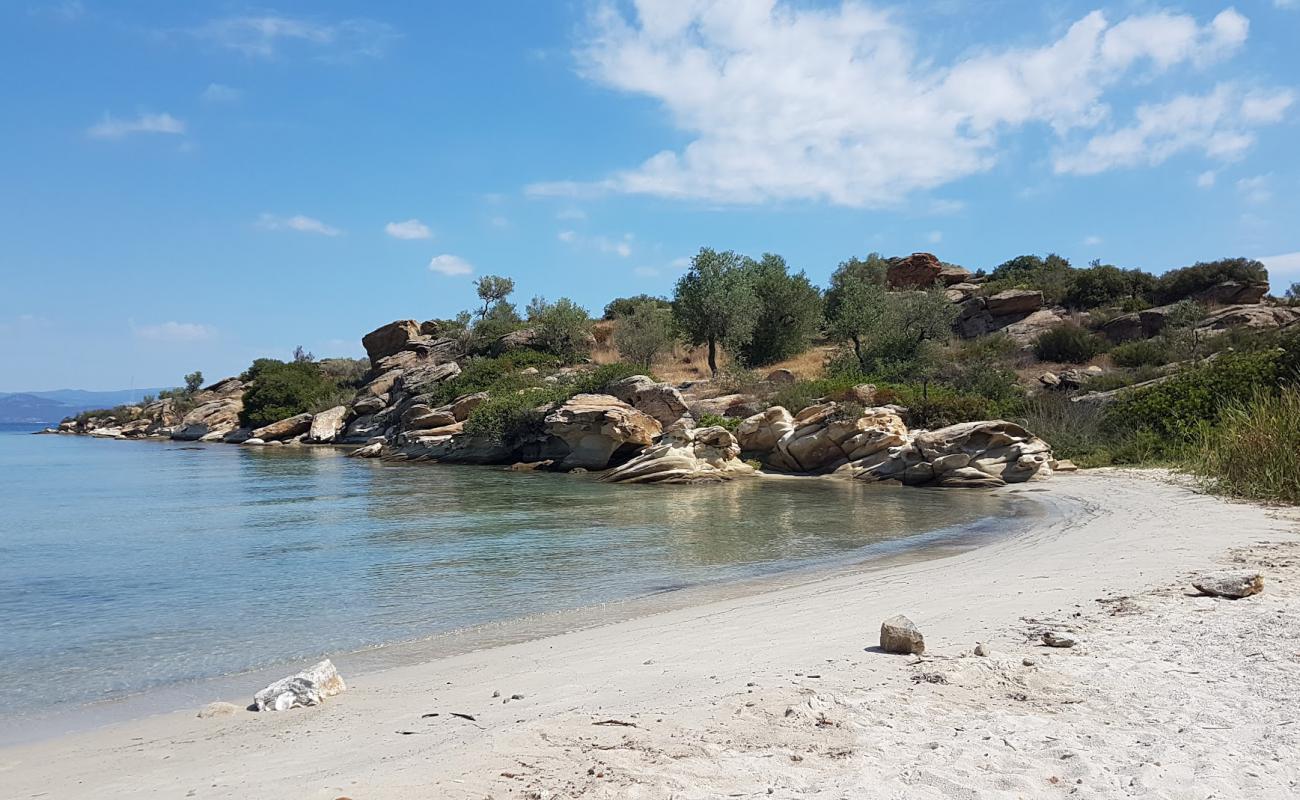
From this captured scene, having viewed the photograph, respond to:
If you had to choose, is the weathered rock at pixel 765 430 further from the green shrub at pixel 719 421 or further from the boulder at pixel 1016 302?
the boulder at pixel 1016 302

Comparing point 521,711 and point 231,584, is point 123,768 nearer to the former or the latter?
point 521,711

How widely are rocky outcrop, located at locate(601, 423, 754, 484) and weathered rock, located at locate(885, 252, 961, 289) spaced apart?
116 ft

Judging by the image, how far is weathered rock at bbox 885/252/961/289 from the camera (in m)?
57.1

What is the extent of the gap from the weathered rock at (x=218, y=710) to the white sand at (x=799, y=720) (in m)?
0.12

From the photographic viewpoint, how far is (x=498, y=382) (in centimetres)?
4062

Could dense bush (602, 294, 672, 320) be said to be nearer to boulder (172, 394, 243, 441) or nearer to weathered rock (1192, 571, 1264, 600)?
boulder (172, 394, 243, 441)

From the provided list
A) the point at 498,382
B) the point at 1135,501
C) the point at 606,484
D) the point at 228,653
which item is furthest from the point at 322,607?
the point at 498,382

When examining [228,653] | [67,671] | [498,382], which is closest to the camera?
[67,671]

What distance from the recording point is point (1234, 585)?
22.2ft

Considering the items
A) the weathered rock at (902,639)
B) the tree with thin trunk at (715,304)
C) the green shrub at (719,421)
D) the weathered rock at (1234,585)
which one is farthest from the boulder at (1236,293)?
the weathered rock at (902,639)

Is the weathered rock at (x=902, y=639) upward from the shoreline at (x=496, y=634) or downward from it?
upward

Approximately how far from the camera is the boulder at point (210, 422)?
2314 inches

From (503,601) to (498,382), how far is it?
32.2 metres

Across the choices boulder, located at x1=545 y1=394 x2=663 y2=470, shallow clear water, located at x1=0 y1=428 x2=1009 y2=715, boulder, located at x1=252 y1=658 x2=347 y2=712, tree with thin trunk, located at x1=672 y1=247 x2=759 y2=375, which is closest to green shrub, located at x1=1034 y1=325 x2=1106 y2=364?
tree with thin trunk, located at x1=672 y1=247 x2=759 y2=375
